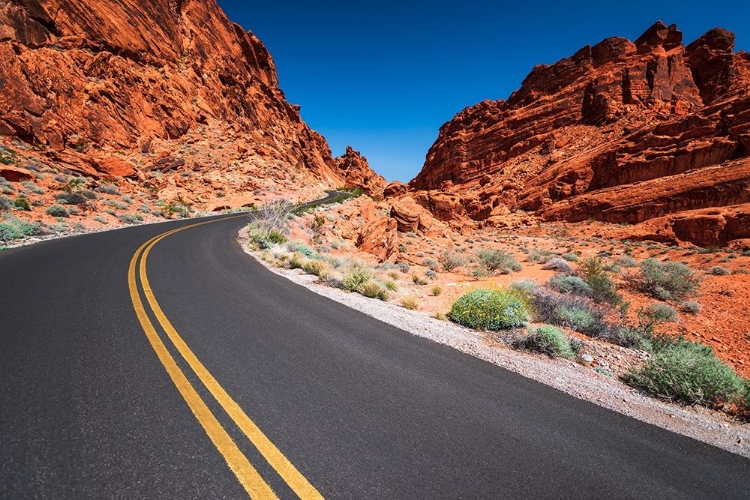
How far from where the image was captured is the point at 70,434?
249cm

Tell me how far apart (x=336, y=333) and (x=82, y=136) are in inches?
1459

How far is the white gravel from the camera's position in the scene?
3242mm

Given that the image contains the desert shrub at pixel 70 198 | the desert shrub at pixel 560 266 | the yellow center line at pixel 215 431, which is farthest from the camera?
the desert shrub at pixel 70 198

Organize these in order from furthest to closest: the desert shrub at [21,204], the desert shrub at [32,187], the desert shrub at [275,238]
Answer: the desert shrub at [32,187], the desert shrub at [21,204], the desert shrub at [275,238]

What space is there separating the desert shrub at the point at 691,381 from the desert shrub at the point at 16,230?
53.8 ft

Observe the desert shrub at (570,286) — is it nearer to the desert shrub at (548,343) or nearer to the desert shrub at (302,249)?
the desert shrub at (548,343)

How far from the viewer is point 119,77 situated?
112ft

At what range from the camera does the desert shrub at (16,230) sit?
993cm

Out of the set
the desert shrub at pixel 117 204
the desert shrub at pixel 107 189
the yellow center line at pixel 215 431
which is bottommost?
the yellow center line at pixel 215 431

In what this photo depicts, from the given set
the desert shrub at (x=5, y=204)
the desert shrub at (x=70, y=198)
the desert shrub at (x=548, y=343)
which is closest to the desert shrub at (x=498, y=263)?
the desert shrub at (x=548, y=343)

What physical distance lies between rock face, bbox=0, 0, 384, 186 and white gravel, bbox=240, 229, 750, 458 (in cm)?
2985

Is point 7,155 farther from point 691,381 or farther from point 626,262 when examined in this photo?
point 626,262

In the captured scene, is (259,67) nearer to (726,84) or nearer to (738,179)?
(738,179)

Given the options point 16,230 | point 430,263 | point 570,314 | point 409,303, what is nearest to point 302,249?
point 409,303
